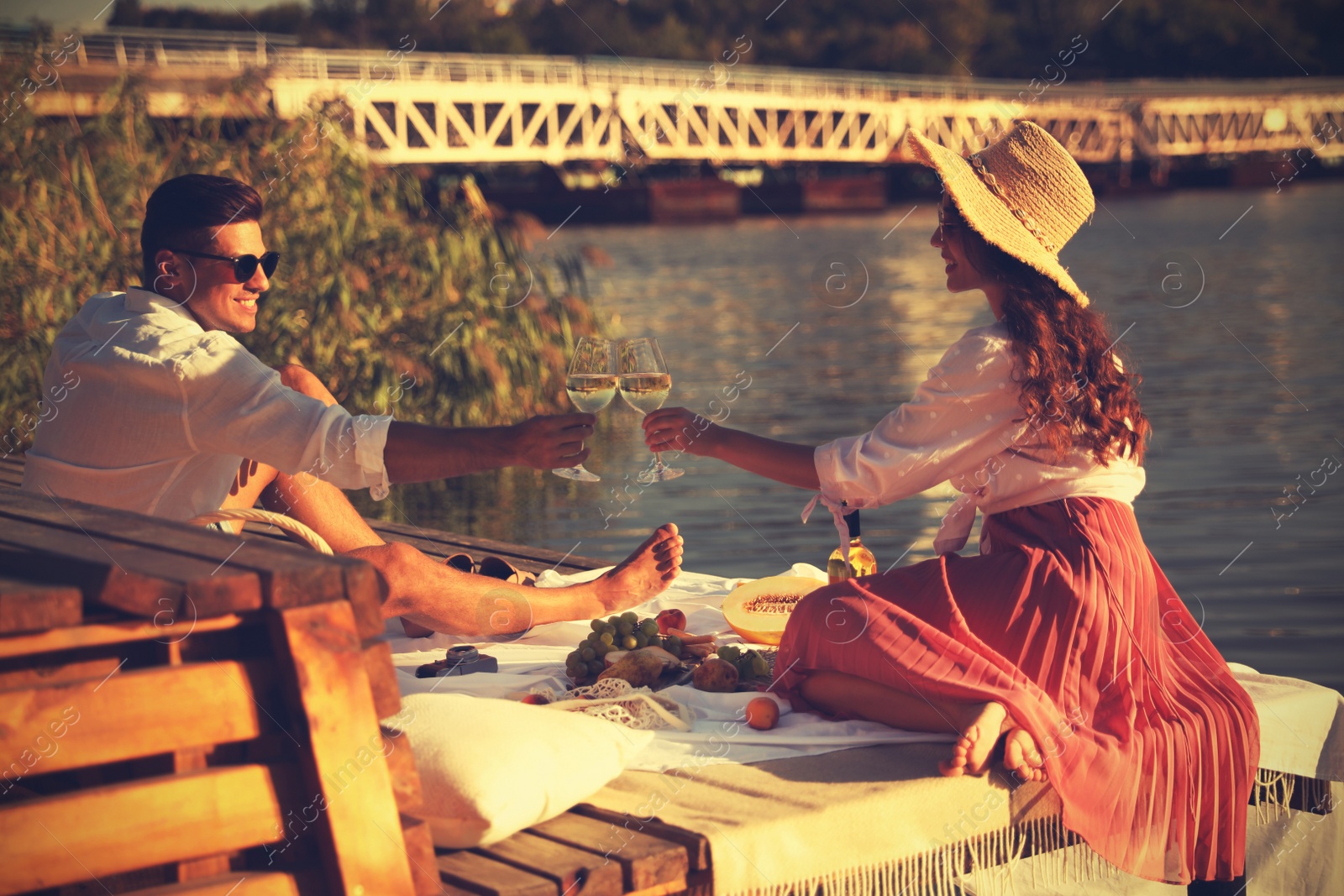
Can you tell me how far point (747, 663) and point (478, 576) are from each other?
0.98m

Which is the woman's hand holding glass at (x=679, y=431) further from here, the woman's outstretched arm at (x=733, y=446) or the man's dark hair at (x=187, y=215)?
the man's dark hair at (x=187, y=215)

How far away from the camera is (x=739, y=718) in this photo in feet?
12.1

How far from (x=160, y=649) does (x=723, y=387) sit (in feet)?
37.3

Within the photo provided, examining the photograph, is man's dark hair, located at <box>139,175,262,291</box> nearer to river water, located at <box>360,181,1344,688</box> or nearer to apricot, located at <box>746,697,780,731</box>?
apricot, located at <box>746,697,780,731</box>

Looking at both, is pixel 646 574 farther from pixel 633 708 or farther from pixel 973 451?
pixel 973 451

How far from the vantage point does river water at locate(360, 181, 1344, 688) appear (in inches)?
302

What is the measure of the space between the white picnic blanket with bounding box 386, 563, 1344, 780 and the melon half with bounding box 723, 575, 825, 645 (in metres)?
0.13

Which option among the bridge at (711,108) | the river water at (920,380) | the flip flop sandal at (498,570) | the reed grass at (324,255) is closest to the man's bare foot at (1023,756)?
the river water at (920,380)

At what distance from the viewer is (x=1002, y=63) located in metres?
78.2

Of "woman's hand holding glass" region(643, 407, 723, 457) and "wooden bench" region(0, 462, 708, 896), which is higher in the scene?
"woman's hand holding glass" region(643, 407, 723, 457)

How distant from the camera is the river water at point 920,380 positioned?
768cm

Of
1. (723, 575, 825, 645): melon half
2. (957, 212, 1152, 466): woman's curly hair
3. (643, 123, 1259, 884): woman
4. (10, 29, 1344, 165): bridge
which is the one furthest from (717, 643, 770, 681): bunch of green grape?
(10, 29, 1344, 165): bridge

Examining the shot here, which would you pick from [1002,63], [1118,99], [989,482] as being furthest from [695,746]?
[1002,63]

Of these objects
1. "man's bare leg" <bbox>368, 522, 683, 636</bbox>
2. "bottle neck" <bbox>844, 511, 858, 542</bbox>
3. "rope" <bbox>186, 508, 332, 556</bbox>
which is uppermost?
"rope" <bbox>186, 508, 332, 556</bbox>
